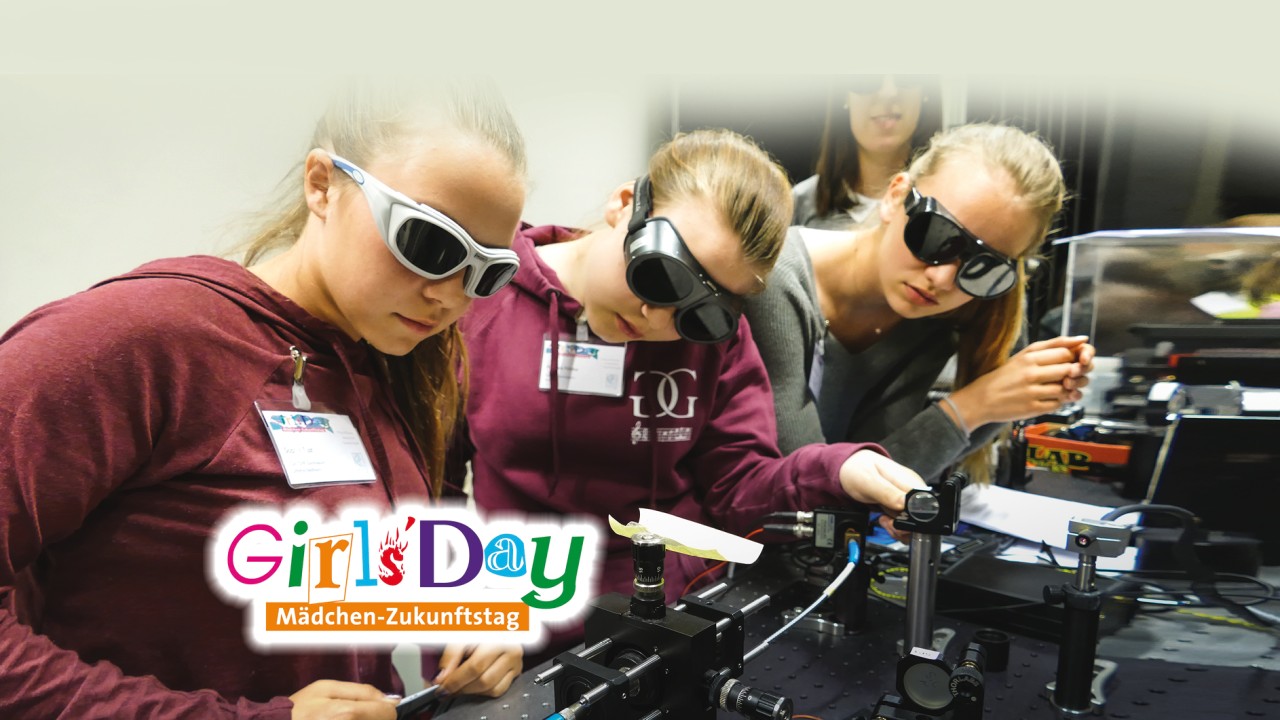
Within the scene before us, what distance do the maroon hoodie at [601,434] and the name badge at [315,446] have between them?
1.24 ft

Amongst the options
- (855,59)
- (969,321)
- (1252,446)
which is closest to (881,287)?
(969,321)

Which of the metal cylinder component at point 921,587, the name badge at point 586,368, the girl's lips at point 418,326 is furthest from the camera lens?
the name badge at point 586,368

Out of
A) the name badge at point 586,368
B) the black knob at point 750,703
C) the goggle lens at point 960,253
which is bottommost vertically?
the black knob at point 750,703

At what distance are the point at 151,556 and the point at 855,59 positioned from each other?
139 centimetres

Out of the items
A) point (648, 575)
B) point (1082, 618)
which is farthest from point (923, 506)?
point (648, 575)

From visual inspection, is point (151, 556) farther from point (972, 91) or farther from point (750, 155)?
point (972, 91)

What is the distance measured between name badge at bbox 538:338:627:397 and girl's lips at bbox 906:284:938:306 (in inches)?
23.4

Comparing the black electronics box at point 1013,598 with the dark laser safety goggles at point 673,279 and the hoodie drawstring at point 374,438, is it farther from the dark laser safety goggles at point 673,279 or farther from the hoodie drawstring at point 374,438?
the hoodie drawstring at point 374,438

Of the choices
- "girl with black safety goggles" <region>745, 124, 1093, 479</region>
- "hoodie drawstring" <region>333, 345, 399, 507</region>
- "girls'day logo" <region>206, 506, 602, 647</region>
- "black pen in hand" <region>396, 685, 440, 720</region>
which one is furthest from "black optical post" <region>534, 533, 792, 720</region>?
"girl with black safety goggles" <region>745, 124, 1093, 479</region>

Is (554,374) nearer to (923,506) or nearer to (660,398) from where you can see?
(660,398)

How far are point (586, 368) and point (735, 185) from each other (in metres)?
0.41

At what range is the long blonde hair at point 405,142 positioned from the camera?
0.85m

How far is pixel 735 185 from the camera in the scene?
1136mm

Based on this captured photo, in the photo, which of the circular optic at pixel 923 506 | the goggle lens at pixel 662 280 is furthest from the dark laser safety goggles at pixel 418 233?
the circular optic at pixel 923 506
